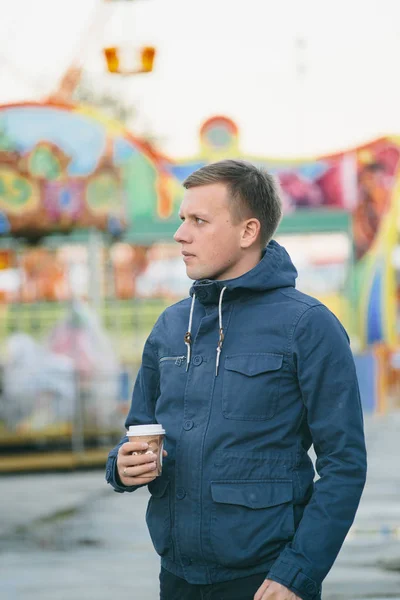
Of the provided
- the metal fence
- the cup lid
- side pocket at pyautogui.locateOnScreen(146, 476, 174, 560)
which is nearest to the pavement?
the metal fence

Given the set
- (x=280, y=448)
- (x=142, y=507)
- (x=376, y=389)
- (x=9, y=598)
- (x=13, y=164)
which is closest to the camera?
(x=280, y=448)

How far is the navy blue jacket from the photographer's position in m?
2.75

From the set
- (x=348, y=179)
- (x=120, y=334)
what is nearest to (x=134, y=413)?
(x=120, y=334)

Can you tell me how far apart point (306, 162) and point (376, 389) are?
6.87 meters

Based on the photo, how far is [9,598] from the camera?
20.3 feet

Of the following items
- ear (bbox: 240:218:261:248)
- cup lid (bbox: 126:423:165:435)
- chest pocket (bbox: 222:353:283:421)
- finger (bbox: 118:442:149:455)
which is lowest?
finger (bbox: 118:442:149:455)

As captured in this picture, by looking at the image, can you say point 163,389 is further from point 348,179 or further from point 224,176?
point 348,179

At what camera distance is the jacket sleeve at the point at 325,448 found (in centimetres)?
271

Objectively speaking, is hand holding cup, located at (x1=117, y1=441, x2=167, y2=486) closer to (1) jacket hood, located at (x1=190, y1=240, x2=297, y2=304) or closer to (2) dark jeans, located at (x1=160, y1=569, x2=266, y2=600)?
(2) dark jeans, located at (x1=160, y1=569, x2=266, y2=600)

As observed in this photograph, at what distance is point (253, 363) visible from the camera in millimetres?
2838

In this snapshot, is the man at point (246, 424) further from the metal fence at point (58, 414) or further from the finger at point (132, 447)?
the metal fence at point (58, 414)

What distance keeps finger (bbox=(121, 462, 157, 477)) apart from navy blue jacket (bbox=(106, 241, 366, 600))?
0.37 feet

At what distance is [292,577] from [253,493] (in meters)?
0.20

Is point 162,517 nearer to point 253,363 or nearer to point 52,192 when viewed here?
point 253,363
